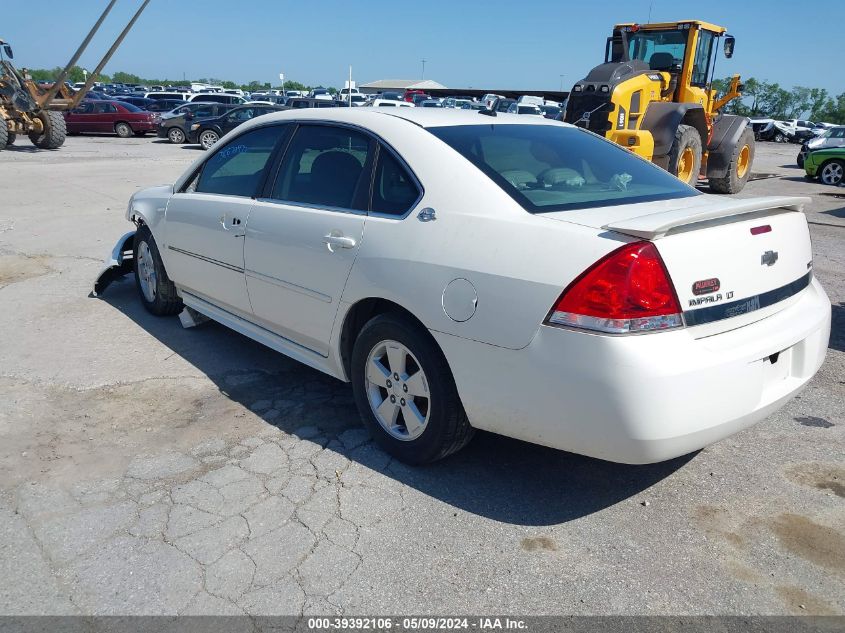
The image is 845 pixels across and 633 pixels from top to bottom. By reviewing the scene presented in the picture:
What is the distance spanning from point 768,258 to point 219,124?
23.3m

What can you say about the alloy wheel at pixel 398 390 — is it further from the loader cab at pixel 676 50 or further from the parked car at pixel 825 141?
the parked car at pixel 825 141

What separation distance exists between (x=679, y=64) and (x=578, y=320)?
39.4 feet

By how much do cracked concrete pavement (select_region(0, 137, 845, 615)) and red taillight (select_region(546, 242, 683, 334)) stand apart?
0.95 m

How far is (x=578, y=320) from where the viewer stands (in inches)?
103

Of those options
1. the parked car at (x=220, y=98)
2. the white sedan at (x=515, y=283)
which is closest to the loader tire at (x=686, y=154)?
the white sedan at (x=515, y=283)

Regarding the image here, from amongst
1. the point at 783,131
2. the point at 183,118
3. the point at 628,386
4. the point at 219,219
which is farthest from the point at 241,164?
the point at 783,131

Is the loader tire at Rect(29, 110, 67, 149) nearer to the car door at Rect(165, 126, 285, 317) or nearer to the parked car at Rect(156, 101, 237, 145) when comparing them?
the parked car at Rect(156, 101, 237, 145)

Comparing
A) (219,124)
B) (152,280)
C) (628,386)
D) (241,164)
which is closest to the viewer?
(628,386)

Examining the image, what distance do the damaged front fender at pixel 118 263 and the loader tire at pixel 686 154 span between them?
29.8ft

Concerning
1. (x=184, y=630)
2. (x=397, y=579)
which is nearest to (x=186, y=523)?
(x=184, y=630)

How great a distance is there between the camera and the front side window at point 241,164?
4309mm

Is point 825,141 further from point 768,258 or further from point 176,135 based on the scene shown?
point 768,258

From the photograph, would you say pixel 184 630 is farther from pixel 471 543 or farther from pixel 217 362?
pixel 217 362

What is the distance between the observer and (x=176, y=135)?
25.7m
